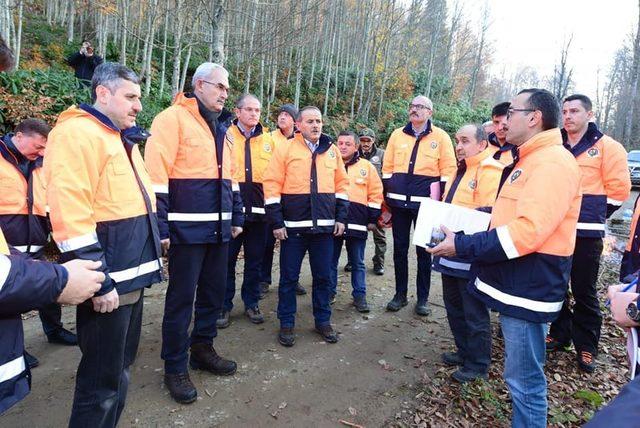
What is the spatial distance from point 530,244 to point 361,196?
3.25 metres

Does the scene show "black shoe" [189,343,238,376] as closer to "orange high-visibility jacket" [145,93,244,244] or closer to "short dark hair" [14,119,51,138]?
"orange high-visibility jacket" [145,93,244,244]

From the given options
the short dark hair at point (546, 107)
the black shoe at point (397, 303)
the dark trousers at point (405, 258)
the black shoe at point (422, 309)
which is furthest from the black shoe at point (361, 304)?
the short dark hair at point (546, 107)

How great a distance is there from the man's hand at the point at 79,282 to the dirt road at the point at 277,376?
162 cm

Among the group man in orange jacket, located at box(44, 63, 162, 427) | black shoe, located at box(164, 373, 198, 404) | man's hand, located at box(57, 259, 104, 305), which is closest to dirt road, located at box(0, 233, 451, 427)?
black shoe, located at box(164, 373, 198, 404)

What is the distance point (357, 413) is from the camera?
3.21 m

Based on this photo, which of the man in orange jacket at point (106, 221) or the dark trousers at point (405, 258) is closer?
the man in orange jacket at point (106, 221)

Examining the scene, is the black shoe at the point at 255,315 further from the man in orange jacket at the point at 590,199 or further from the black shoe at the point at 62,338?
the man in orange jacket at the point at 590,199

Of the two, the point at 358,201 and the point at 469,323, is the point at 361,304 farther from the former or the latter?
the point at 469,323

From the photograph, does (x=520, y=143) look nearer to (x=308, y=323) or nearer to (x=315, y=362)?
(x=315, y=362)

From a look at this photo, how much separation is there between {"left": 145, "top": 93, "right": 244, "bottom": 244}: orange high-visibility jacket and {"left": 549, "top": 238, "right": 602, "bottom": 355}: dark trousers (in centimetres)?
361

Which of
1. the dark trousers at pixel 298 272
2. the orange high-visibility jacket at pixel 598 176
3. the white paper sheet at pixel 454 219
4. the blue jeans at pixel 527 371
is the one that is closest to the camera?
the blue jeans at pixel 527 371

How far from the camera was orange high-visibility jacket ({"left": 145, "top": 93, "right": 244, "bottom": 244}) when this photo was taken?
311 centimetres

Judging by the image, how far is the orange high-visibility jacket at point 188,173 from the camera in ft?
10.2

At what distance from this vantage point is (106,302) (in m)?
2.18
